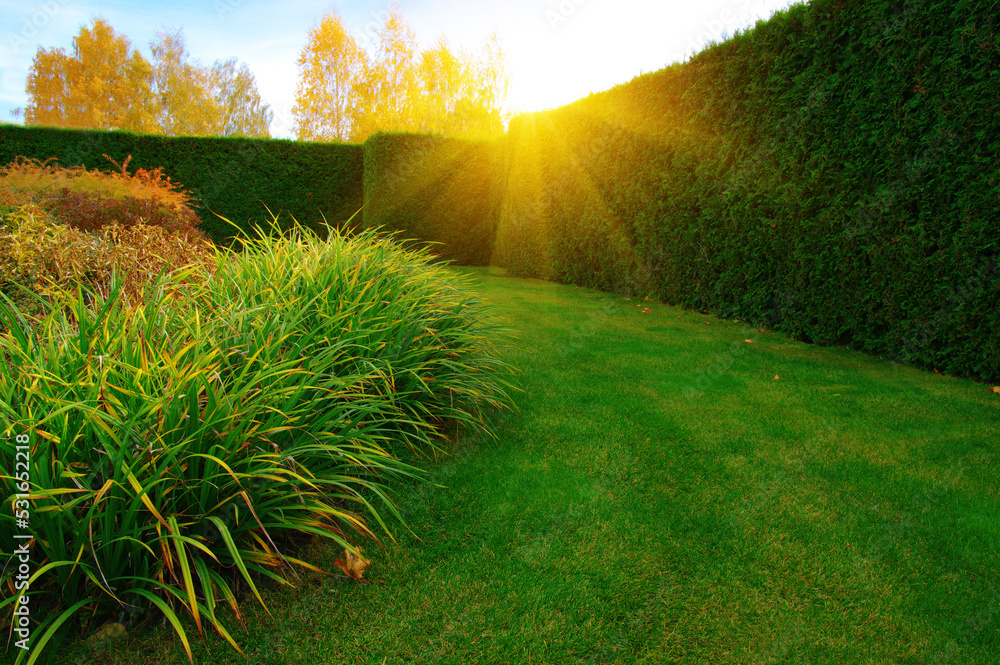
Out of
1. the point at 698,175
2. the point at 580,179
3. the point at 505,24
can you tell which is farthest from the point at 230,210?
the point at 505,24

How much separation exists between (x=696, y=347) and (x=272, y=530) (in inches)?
170

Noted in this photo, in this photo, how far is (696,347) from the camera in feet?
17.1

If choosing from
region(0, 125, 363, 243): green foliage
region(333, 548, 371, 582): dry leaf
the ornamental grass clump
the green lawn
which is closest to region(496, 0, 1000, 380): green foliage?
the green lawn

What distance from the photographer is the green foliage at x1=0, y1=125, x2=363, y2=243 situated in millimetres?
12086

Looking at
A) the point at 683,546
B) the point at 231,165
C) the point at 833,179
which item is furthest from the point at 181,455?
the point at 231,165

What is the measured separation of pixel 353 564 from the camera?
1927mm

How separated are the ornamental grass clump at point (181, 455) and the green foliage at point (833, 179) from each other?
4.10 m

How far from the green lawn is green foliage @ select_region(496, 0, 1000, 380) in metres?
1.08

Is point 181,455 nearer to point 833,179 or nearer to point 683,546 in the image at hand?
point 683,546

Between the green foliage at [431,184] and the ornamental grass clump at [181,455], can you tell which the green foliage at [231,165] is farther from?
the ornamental grass clump at [181,455]

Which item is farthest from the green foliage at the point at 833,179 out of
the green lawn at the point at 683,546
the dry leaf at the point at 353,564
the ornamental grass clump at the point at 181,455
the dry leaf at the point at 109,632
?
the dry leaf at the point at 109,632

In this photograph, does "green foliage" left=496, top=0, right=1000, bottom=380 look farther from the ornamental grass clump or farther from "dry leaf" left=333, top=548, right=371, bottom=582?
"dry leaf" left=333, top=548, right=371, bottom=582

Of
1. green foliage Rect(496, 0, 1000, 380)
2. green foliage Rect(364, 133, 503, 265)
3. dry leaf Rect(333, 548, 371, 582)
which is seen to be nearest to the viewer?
dry leaf Rect(333, 548, 371, 582)

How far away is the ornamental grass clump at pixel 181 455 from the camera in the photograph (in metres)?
1.58
